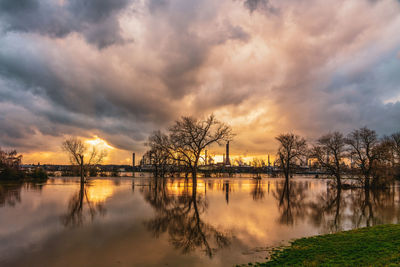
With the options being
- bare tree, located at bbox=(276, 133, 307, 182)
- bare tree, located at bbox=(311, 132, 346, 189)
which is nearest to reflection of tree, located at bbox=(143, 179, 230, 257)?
bare tree, located at bbox=(311, 132, 346, 189)

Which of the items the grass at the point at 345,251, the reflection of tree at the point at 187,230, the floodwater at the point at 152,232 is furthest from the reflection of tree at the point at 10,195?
the grass at the point at 345,251

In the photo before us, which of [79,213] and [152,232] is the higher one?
[152,232]

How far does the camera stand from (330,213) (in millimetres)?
20438

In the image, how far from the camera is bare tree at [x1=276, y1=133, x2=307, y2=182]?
68.6m

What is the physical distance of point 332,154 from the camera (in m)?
48.2

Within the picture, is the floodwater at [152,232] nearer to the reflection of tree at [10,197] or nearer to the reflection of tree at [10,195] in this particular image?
the reflection of tree at [10,197]

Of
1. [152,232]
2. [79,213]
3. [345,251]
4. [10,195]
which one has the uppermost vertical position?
[345,251]

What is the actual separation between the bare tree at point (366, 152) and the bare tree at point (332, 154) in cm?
171

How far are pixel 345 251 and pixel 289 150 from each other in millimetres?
63028

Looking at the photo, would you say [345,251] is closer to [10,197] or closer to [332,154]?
[10,197]

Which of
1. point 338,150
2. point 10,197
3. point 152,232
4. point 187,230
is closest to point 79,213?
point 152,232

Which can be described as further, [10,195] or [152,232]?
[10,195]

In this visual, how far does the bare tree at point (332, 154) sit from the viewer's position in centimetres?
4697

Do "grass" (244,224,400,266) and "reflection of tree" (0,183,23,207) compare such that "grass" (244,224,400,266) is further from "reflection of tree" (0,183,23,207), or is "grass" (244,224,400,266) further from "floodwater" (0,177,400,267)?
"reflection of tree" (0,183,23,207)
